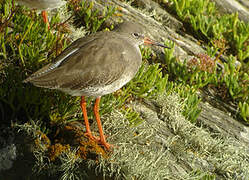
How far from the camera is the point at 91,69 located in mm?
3221

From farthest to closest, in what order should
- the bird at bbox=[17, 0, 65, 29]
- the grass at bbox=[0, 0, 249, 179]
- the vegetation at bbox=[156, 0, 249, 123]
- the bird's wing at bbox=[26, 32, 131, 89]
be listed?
the vegetation at bbox=[156, 0, 249, 123] < the bird at bbox=[17, 0, 65, 29] < the grass at bbox=[0, 0, 249, 179] < the bird's wing at bbox=[26, 32, 131, 89]

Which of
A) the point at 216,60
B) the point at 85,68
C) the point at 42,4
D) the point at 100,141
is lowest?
the point at 100,141

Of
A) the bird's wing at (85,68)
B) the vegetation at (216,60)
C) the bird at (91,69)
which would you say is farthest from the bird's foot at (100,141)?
the vegetation at (216,60)

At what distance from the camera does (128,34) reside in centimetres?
396

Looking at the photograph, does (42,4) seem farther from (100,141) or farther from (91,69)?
(100,141)

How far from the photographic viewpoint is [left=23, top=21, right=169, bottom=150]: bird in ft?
10.5

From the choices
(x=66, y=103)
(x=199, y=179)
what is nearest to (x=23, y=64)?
(x=66, y=103)

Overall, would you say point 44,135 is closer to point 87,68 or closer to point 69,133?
point 69,133

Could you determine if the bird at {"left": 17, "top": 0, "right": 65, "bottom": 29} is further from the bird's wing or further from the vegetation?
the vegetation

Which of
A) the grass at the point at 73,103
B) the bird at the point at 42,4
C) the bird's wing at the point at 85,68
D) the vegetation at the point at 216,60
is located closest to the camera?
the bird's wing at the point at 85,68

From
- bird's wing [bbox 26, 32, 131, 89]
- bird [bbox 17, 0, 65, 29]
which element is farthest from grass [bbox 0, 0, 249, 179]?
bird's wing [bbox 26, 32, 131, 89]

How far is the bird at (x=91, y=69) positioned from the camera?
125 inches

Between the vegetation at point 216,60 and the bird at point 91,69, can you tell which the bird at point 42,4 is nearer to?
the bird at point 91,69

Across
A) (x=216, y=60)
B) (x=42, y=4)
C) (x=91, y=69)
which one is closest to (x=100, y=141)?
(x=91, y=69)
